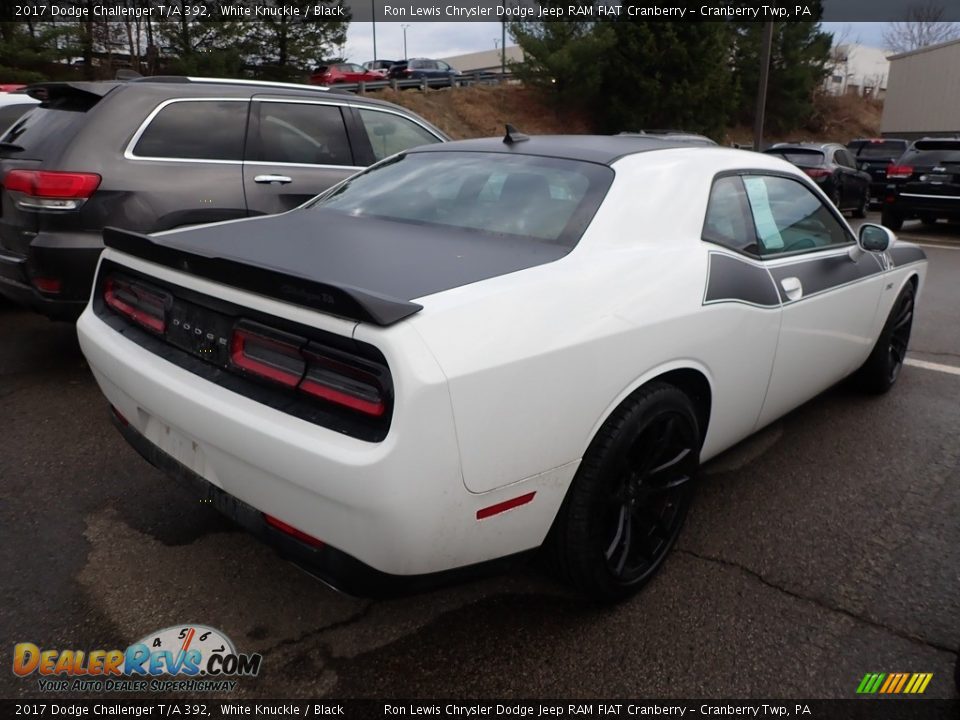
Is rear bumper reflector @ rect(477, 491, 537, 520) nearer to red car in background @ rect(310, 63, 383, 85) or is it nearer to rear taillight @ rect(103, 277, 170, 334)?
rear taillight @ rect(103, 277, 170, 334)

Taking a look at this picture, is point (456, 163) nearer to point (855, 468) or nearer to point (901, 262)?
point (855, 468)

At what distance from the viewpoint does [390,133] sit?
5.53m

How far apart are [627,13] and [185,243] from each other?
35.9m

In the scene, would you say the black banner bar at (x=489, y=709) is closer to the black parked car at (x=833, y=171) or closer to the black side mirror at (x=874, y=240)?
the black side mirror at (x=874, y=240)

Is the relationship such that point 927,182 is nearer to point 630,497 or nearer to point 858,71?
point 630,497

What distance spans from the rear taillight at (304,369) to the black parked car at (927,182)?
42.5ft

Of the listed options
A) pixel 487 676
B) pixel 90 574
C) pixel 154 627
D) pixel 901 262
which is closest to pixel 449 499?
pixel 487 676

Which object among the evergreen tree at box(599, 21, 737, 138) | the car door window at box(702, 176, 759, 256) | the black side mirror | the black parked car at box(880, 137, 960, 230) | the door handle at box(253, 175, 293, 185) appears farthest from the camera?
the evergreen tree at box(599, 21, 737, 138)

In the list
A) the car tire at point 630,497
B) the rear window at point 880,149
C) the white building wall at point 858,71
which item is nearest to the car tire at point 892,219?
the rear window at point 880,149

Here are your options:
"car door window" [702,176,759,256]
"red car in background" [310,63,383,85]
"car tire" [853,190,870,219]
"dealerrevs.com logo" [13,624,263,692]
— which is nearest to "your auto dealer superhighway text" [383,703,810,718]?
"dealerrevs.com logo" [13,624,263,692]

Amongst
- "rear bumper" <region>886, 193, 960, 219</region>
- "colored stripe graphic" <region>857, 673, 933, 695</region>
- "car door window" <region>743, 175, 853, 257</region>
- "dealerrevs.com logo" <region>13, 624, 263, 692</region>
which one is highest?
"car door window" <region>743, 175, 853, 257</region>

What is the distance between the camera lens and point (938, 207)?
11.9 m

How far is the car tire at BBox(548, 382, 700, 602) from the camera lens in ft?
6.85

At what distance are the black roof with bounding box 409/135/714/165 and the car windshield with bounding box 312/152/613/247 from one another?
A: 0.05 meters
